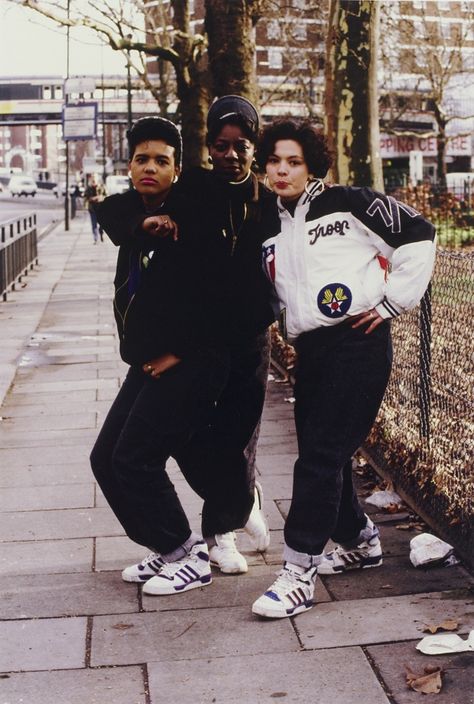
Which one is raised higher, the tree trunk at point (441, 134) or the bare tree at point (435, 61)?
the bare tree at point (435, 61)

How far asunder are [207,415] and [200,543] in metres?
0.54

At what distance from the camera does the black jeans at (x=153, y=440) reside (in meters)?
4.25

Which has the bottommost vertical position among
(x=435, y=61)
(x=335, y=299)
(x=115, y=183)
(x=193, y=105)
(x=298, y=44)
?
(x=335, y=299)

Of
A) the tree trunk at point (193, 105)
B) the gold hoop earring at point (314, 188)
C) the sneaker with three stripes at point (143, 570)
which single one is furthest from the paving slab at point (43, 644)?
the tree trunk at point (193, 105)

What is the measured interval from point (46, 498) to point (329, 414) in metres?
2.27

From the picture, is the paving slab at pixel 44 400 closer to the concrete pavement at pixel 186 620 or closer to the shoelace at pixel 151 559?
the concrete pavement at pixel 186 620

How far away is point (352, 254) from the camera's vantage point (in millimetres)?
4133

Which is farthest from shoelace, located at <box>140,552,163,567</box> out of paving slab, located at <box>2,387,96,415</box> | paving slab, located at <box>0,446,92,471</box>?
paving slab, located at <box>2,387,96,415</box>

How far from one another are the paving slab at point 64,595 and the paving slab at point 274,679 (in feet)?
2.12

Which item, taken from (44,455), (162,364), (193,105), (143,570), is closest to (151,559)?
(143,570)

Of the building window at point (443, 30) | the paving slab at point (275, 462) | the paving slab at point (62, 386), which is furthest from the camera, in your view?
the building window at point (443, 30)

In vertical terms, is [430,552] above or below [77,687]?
above

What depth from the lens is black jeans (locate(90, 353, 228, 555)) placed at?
4250 mm

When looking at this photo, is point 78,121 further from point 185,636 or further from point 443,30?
point 443,30
